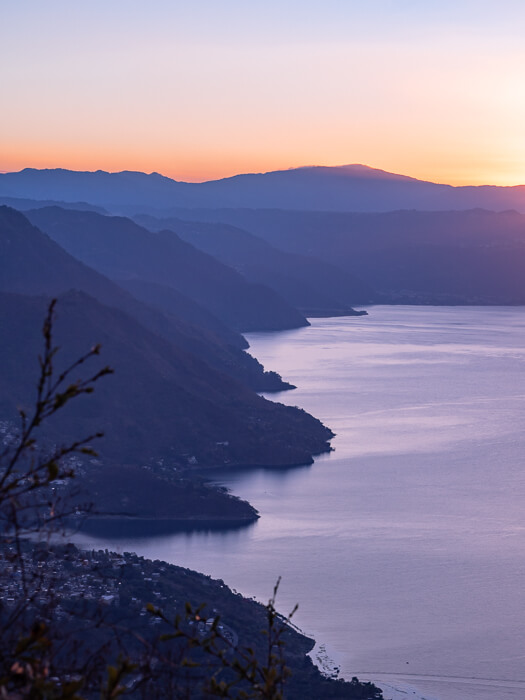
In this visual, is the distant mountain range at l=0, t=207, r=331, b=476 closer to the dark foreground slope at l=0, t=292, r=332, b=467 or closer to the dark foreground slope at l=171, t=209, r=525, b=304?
the dark foreground slope at l=0, t=292, r=332, b=467

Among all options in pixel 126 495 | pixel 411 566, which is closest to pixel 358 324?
pixel 126 495

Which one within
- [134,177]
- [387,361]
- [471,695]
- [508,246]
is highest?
[134,177]

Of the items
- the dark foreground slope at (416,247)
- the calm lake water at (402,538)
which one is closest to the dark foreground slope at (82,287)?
the calm lake water at (402,538)

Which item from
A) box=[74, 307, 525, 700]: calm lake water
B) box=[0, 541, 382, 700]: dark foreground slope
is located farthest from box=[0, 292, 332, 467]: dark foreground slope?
box=[0, 541, 382, 700]: dark foreground slope

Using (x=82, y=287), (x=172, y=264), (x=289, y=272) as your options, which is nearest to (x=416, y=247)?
(x=289, y=272)

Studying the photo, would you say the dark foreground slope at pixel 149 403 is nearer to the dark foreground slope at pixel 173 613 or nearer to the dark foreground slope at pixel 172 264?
the dark foreground slope at pixel 173 613

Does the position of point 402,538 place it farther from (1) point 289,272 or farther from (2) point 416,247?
(2) point 416,247

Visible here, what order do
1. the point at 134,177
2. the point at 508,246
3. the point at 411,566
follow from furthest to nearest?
the point at 134,177 < the point at 508,246 < the point at 411,566

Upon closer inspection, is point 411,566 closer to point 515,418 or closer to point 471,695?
point 471,695
